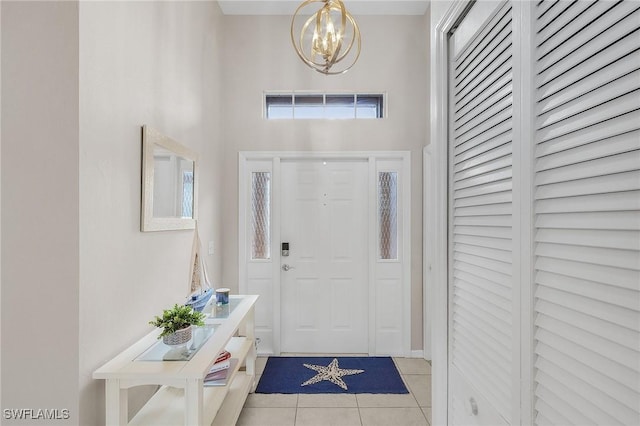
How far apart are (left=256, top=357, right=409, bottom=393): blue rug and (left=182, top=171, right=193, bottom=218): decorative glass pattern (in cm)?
152

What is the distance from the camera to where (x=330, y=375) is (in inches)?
117

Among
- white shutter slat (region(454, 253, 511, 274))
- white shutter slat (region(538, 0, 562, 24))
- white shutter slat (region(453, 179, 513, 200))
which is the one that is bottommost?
white shutter slat (region(454, 253, 511, 274))

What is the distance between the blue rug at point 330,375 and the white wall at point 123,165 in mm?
1163

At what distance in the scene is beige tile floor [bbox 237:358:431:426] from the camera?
2.32 m

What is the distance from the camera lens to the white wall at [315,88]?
3.43 m

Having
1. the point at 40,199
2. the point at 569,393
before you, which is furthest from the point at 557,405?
the point at 40,199

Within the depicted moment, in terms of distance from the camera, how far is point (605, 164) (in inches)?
21.8

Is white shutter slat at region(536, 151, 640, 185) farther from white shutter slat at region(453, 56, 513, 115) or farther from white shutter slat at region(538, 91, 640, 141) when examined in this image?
white shutter slat at region(453, 56, 513, 115)

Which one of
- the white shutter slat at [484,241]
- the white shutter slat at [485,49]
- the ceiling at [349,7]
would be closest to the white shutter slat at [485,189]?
the white shutter slat at [484,241]

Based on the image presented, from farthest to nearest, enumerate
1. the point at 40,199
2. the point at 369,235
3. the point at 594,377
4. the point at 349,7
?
1. the point at 369,235
2. the point at 349,7
3. the point at 40,199
4. the point at 594,377

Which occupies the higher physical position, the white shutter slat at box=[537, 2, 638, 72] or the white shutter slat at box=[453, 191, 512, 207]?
the white shutter slat at box=[537, 2, 638, 72]

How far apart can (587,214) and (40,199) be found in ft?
5.68

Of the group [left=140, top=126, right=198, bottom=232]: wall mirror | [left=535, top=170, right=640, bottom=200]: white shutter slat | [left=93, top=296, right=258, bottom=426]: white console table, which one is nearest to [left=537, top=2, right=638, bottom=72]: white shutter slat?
[left=535, top=170, right=640, bottom=200]: white shutter slat

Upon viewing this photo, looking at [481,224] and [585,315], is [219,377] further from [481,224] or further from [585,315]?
[585,315]
